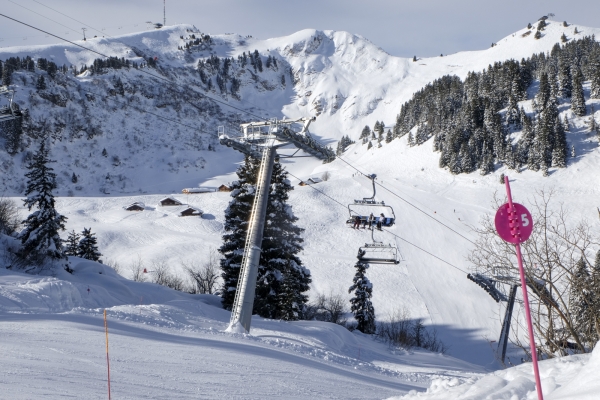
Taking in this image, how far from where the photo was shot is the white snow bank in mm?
3846

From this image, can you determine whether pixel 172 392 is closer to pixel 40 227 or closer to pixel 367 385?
pixel 367 385

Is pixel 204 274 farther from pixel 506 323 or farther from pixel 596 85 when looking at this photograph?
pixel 596 85

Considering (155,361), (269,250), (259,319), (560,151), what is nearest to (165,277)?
(269,250)

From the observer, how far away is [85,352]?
26.3 feet

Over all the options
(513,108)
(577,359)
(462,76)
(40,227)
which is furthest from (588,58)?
(577,359)

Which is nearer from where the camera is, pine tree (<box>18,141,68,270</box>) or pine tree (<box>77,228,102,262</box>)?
pine tree (<box>18,141,68,270</box>)

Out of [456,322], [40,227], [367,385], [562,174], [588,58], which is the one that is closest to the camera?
[367,385]

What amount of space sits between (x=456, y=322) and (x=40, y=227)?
29.8 metres

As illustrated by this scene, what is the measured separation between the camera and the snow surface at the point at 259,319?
7.11 metres

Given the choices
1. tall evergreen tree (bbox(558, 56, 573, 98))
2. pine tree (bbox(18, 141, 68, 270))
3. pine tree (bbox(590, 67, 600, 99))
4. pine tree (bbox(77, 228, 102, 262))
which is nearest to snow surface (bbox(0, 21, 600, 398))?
pine tree (bbox(590, 67, 600, 99))

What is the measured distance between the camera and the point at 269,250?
90.6 ft

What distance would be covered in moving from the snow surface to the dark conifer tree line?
3.13m

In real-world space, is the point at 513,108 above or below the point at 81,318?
above

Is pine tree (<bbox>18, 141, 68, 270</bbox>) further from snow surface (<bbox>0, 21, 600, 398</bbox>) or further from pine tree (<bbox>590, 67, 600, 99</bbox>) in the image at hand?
pine tree (<bbox>590, 67, 600, 99</bbox>)
